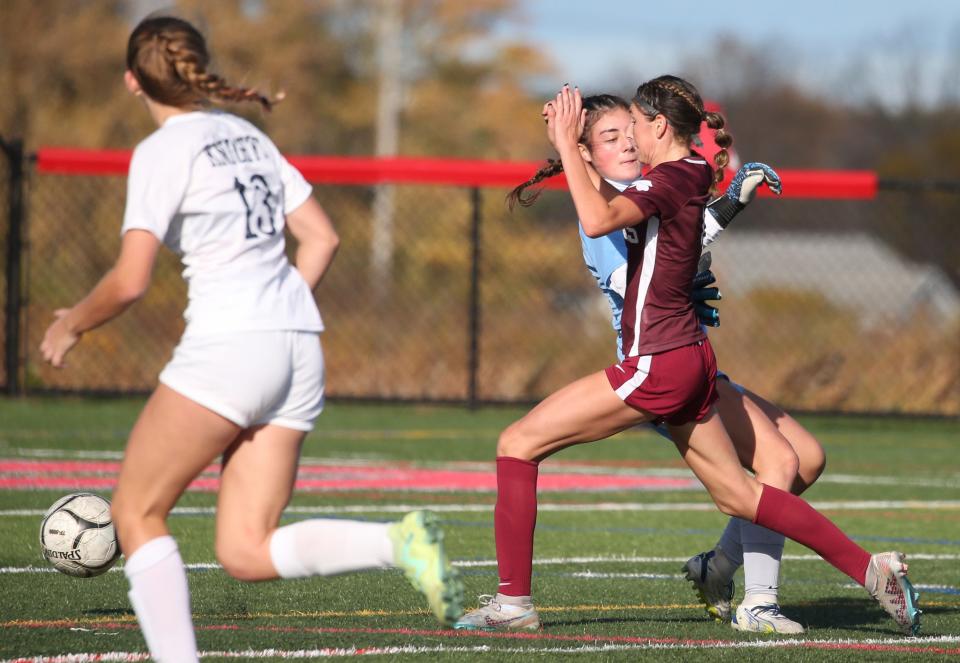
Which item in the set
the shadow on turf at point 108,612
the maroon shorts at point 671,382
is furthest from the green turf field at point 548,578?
the maroon shorts at point 671,382

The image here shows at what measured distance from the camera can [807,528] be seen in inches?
220

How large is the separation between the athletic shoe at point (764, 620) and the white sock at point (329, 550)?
192 cm

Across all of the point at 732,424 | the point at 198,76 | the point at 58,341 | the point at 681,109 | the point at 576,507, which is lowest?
the point at 576,507

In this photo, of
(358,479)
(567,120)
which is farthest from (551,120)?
(358,479)

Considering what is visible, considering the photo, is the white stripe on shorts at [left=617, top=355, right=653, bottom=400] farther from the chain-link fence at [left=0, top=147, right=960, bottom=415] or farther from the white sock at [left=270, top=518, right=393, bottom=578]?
the chain-link fence at [left=0, top=147, right=960, bottom=415]

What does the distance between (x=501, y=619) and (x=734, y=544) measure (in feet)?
3.38

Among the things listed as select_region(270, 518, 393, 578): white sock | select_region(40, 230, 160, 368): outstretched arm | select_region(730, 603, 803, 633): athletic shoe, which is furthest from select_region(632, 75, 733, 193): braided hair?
select_region(40, 230, 160, 368): outstretched arm

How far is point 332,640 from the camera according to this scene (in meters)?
5.30

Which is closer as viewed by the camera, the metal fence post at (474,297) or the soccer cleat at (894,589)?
the soccer cleat at (894,589)

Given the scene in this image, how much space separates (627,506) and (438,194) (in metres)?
20.3

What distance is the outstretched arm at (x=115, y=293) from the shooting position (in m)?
4.18

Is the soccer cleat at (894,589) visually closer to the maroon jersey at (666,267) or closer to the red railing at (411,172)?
the maroon jersey at (666,267)

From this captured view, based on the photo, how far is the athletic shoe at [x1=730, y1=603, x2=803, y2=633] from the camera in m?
5.77

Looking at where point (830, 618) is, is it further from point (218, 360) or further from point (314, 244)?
point (218, 360)
